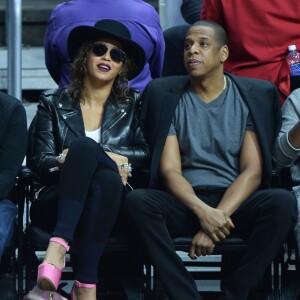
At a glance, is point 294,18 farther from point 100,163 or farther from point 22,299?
point 22,299

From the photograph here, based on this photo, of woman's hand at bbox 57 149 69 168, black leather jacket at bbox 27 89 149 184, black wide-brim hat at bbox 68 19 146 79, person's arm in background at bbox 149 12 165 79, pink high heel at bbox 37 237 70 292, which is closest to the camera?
pink high heel at bbox 37 237 70 292

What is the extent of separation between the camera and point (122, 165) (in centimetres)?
613

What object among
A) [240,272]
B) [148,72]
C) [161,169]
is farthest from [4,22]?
[240,272]

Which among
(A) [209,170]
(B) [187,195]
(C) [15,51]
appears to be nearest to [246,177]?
(A) [209,170]

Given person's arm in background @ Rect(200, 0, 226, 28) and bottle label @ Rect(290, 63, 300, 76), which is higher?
person's arm in background @ Rect(200, 0, 226, 28)

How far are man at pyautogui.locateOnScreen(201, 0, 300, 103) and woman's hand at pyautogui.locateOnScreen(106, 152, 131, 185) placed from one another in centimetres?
112

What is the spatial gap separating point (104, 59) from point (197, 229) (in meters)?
1.07

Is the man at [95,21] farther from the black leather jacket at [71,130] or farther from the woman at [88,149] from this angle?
the black leather jacket at [71,130]

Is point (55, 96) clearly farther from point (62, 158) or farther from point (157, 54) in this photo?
point (157, 54)

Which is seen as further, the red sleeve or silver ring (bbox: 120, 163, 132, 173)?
the red sleeve

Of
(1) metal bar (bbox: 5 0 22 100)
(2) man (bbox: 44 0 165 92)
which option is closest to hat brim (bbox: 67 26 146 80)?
(2) man (bbox: 44 0 165 92)

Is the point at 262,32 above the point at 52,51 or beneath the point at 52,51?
above

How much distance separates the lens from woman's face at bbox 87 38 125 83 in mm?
6469

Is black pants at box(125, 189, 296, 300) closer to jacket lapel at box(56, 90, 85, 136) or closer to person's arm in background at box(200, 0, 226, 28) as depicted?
jacket lapel at box(56, 90, 85, 136)
